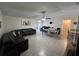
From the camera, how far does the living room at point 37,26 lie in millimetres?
1526

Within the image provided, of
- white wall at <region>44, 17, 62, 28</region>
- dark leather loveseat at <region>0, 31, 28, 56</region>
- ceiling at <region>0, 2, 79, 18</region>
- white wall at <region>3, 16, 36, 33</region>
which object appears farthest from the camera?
white wall at <region>44, 17, 62, 28</region>

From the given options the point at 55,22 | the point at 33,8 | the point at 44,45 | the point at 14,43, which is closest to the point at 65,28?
the point at 55,22

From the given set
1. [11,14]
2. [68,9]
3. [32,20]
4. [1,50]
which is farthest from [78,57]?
[11,14]

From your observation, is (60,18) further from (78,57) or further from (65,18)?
(78,57)

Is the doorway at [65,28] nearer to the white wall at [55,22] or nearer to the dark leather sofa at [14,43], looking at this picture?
the white wall at [55,22]

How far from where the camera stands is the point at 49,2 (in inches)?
55.7

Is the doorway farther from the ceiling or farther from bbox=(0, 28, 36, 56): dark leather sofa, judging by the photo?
bbox=(0, 28, 36, 56): dark leather sofa

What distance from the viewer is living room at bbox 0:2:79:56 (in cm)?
153

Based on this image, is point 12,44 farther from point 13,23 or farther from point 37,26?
point 37,26

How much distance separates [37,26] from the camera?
1.86m

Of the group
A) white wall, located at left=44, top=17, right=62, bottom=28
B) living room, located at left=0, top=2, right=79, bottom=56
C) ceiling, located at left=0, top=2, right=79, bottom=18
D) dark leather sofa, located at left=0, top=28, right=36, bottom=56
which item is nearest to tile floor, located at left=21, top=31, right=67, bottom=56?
living room, located at left=0, top=2, right=79, bottom=56

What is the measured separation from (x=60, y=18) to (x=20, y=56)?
3.51 feet

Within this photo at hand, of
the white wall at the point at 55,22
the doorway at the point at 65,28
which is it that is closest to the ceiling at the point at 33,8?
the white wall at the point at 55,22

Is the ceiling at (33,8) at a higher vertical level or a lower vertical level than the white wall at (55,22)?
higher
